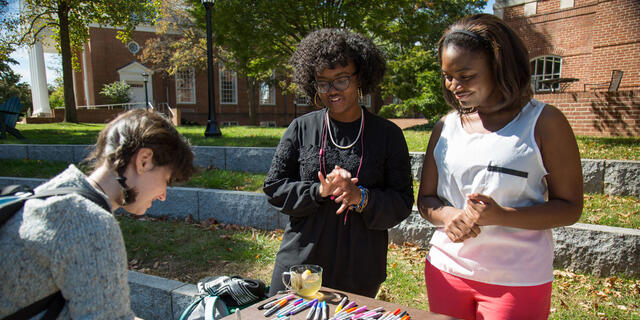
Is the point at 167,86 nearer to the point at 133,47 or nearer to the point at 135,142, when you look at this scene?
the point at 133,47

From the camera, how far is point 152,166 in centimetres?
152

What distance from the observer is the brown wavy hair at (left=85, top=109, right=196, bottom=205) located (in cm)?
144

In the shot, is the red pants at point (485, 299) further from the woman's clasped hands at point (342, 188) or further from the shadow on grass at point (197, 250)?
the shadow on grass at point (197, 250)

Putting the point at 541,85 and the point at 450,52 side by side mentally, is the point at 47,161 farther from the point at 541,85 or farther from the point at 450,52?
the point at 541,85

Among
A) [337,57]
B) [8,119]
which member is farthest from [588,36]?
[8,119]

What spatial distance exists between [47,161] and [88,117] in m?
15.2

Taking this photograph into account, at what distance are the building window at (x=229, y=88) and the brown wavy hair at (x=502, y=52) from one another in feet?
97.1

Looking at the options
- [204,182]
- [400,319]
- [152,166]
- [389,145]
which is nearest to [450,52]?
[389,145]

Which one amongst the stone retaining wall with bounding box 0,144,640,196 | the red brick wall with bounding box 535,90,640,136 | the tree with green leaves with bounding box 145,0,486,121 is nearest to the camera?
the stone retaining wall with bounding box 0,144,640,196

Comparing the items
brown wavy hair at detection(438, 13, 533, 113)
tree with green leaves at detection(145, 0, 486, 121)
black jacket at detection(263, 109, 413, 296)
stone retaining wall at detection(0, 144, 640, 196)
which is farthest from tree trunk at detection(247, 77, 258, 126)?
brown wavy hair at detection(438, 13, 533, 113)

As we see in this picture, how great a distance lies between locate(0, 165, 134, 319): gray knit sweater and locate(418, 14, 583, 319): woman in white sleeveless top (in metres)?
1.40

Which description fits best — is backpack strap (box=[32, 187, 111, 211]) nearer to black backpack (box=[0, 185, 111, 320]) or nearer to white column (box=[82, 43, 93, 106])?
black backpack (box=[0, 185, 111, 320])

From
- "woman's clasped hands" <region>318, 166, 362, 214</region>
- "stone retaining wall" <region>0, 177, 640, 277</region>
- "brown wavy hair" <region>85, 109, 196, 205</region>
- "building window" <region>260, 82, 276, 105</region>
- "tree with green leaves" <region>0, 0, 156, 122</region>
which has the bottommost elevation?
"stone retaining wall" <region>0, 177, 640, 277</region>

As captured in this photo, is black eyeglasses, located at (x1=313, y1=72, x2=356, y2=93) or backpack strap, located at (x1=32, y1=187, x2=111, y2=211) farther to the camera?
black eyeglasses, located at (x1=313, y1=72, x2=356, y2=93)
